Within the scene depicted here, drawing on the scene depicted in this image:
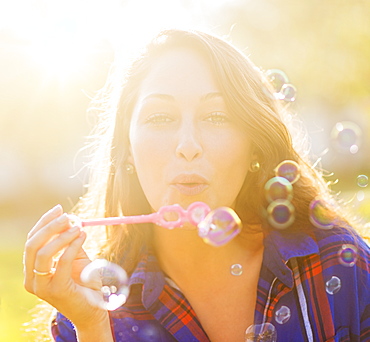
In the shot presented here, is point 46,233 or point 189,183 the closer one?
point 46,233

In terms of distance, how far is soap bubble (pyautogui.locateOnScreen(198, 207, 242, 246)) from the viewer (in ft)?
6.24

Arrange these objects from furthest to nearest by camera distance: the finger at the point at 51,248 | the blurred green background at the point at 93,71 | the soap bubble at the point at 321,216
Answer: the blurred green background at the point at 93,71
the soap bubble at the point at 321,216
the finger at the point at 51,248

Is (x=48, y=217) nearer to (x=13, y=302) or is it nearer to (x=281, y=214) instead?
(x=281, y=214)

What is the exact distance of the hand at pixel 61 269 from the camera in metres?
1.62

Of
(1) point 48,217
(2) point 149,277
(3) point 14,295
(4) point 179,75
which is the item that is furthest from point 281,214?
(3) point 14,295

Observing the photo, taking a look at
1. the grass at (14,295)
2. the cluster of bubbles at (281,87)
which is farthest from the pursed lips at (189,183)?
the grass at (14,295)

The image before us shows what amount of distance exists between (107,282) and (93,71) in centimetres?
1051

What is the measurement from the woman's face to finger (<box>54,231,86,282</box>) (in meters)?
0.38

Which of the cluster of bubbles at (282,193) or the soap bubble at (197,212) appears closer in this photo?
the soap bubble at (197,212)

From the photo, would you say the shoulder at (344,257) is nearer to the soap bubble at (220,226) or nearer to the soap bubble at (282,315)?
the soap bubble at (282,315)

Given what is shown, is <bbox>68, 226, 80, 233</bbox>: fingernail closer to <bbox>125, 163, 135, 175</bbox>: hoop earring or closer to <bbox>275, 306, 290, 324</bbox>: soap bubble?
<bbox>125, 163, 135, 175</bbox>: hoop earring

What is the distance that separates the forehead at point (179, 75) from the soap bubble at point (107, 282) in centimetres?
67

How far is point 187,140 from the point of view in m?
1.86

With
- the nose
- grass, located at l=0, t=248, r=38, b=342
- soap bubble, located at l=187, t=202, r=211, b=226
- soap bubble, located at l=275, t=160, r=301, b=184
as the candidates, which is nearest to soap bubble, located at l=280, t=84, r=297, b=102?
soap bubble, located at l=275, t=160, r=301, b=184
